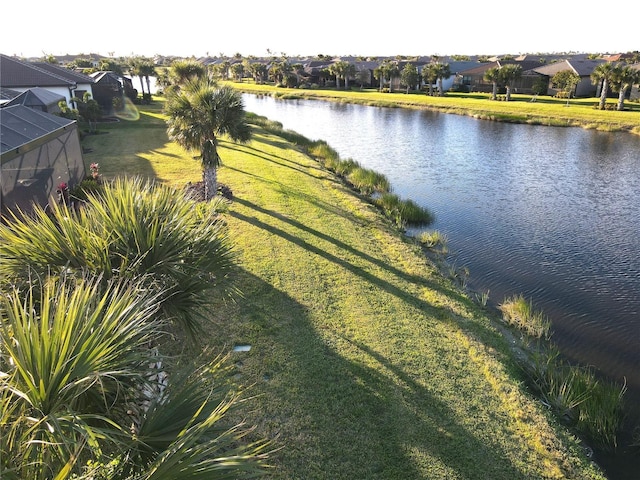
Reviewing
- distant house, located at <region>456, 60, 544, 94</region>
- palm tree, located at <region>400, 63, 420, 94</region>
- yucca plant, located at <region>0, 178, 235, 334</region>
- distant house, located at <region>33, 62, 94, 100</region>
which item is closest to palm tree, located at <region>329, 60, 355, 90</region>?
palm tree, located at <region>400, 63, 420, 94</region>

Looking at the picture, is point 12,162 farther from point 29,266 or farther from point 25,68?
point 25,68

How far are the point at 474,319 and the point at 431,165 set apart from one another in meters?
18.0

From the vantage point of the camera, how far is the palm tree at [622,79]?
44.8 meters

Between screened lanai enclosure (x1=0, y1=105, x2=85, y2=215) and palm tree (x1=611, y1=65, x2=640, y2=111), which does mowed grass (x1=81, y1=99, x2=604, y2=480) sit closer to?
screened lanai enclosure (x1=0, y1=105, x2=85, y2=215)

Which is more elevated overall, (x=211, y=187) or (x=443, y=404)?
(x=211, y=187)

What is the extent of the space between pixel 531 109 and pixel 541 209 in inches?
1268

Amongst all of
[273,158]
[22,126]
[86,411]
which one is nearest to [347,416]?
[86,411]

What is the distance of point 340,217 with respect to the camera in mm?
16812

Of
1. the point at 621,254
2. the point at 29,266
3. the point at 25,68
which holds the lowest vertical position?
the point at 621,254

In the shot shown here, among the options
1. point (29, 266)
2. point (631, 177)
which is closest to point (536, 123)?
point (631, 177)

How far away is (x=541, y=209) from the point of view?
19.7 meters

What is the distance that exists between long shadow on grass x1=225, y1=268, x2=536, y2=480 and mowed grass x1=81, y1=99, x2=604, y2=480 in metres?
0.02

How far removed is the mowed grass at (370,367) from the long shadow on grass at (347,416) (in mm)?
20

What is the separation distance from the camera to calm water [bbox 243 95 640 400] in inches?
468
